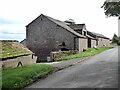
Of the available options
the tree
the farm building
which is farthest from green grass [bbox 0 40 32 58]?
the farm building

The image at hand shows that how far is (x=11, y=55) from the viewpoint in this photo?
2683 centimetres

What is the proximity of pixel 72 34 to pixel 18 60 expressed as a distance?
25462 millimetres

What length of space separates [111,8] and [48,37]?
85.3 feet

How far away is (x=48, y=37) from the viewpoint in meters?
54.6

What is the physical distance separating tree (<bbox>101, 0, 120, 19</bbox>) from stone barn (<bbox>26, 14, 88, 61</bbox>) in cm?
2164

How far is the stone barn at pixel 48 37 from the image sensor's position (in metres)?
53.3

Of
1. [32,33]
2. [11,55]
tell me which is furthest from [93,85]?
[32,33]

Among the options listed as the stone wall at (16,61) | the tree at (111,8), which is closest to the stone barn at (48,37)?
the stone wall at (16,61)

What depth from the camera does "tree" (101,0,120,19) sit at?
94.7ft

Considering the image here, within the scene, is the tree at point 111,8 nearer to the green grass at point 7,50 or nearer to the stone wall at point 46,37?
the green grass at point 7,50

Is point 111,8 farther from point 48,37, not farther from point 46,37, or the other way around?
point 46,37

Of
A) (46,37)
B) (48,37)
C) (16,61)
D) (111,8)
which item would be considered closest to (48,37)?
(48,37)

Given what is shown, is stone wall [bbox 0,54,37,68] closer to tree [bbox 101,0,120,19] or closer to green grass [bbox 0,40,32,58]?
green grass [bbox 0,40,32,58]

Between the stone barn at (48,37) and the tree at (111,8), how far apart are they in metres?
21.6
